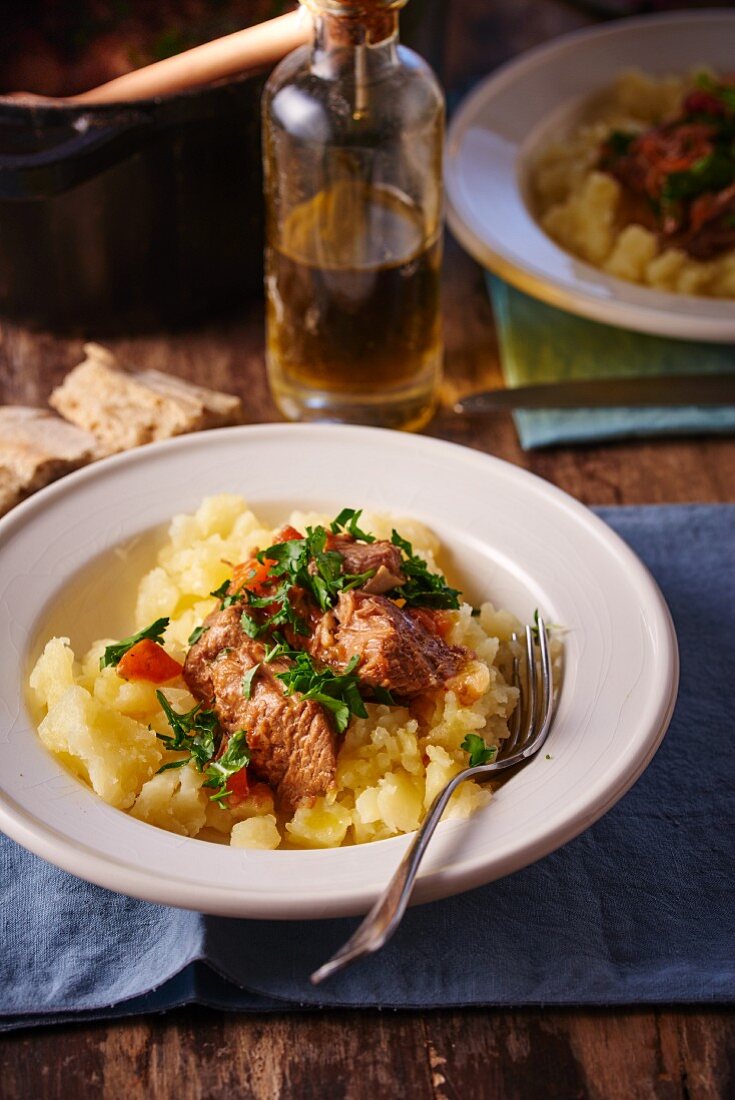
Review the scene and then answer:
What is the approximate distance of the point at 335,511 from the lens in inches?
125

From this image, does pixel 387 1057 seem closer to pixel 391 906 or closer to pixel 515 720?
pixel 391 906

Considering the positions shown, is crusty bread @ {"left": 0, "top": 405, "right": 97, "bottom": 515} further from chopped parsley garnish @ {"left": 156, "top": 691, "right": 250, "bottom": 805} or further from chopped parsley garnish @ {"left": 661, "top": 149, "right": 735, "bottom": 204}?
chopped parsley garnish @ {"left": 661, "top": 149, "right": 735, "bottom": 204}

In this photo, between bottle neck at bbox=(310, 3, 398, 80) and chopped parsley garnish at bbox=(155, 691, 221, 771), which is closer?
chopped parsley garnish at bbox=(155, 691, 221, 771)

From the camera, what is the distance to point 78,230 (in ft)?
13.1

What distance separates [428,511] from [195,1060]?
4.75ft

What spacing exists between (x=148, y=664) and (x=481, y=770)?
2.55 ft

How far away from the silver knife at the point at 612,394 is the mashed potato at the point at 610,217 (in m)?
0.39

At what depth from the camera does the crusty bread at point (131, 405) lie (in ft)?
12.2

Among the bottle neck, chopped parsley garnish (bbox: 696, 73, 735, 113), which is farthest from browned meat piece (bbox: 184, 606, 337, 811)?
chopped parsley garnish (bbox: 696, 73, 735, 113)

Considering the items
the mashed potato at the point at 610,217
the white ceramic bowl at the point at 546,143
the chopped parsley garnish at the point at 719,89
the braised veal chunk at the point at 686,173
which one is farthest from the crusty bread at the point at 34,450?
the chopped parsley garnish at the point at 719,89

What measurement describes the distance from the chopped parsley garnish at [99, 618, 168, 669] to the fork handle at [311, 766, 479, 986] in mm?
772

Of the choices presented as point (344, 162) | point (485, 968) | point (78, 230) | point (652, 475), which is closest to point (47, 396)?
point (78, 230)

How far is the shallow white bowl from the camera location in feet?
6.98

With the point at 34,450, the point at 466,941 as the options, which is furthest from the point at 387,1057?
the point at 34,450
